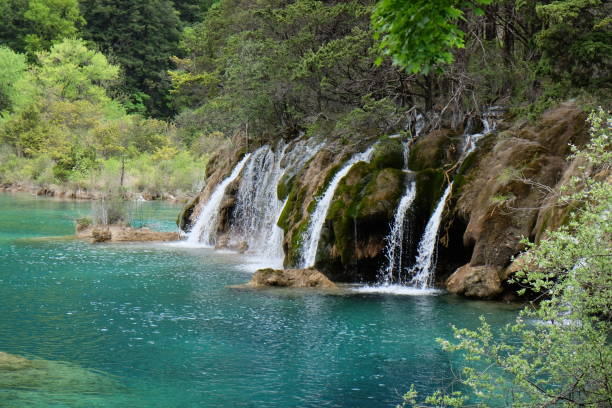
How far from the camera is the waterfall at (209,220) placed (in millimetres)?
26109

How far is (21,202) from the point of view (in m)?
40.8

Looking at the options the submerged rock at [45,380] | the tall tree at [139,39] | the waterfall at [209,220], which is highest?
the tall tree at [139,39]

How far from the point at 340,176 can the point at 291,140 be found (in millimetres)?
7932

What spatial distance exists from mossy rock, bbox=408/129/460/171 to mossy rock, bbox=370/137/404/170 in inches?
12.2

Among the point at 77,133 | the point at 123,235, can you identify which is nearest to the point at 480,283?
the point at 123,235

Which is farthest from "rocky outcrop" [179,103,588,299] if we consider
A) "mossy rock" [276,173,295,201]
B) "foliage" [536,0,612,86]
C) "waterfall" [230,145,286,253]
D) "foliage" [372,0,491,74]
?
"foliage" [372,0,491,74]

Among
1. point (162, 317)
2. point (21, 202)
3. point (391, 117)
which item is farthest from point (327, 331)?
point (21, 202)

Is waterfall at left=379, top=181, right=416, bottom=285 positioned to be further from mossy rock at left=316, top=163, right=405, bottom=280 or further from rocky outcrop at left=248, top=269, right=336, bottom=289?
rocky outcrop at left=248, top=269, right=336, bottom=289

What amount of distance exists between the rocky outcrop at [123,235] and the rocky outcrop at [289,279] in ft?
32.2

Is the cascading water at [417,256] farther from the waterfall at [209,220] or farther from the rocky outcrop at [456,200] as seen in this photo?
the waterfall at [209,220]

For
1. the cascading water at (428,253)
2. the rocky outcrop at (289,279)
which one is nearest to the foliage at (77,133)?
the rocky outcrop at (289,279)

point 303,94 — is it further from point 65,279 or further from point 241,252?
point 65,279

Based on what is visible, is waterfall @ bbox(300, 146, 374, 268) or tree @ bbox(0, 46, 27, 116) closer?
waterfall @ bbox(300, 146, 374, 268)

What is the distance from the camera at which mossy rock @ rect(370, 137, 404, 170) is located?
762 inches
